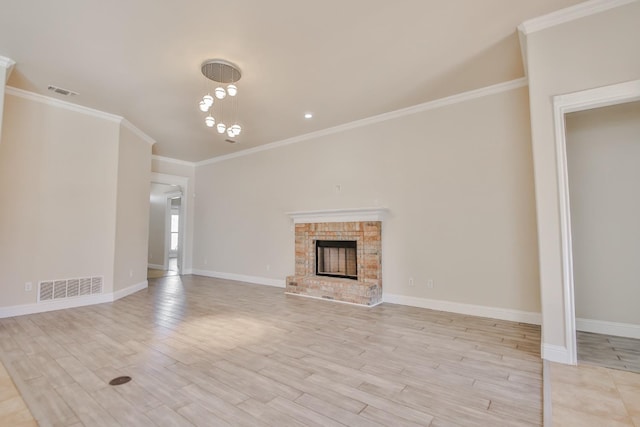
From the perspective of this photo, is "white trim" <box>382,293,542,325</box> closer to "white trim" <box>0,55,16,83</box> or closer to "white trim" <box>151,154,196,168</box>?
"white trim" <box>0,55,16,83</box>

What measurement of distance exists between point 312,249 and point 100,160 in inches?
158

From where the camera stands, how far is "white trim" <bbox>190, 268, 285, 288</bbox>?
663 cm

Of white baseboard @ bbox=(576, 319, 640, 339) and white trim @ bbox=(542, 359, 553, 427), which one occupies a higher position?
white baseboard @ bbox=(576, 319, 640, 339)

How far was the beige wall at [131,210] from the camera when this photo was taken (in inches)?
216

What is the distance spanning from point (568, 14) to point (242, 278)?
6.96 meters

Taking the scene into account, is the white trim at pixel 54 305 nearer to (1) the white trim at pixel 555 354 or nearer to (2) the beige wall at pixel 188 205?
(2) the beige wall at pixel 188 205

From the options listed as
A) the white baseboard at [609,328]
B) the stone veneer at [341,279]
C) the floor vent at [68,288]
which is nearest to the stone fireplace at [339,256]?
the stone veneer at [341,279]

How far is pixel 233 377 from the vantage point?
8.27 feet

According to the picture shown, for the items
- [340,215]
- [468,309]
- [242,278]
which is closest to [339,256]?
[340,215]

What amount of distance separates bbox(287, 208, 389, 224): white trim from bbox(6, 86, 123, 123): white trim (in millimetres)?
3546

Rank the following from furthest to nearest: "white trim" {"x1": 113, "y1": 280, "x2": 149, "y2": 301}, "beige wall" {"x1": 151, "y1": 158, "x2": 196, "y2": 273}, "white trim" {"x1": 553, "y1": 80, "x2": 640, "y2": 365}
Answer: "beige wall" {"x1": 151, "y1": 158, "x2": 196, "y2": 273}
"white trim" {"x1": 113, "y1": 280, "x2": 149, "y2": 301}
"white trim" {"x1": 553, "y1": 80, "x2": 640, "y2": 365}

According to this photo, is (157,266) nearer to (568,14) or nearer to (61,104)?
(61,104)

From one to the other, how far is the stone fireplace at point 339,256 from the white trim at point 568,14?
2.90 m

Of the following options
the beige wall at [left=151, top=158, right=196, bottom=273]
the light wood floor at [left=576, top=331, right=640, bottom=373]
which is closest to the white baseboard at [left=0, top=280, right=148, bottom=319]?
the beige wall at [left=151, top=158, right=196, bottom=273]
